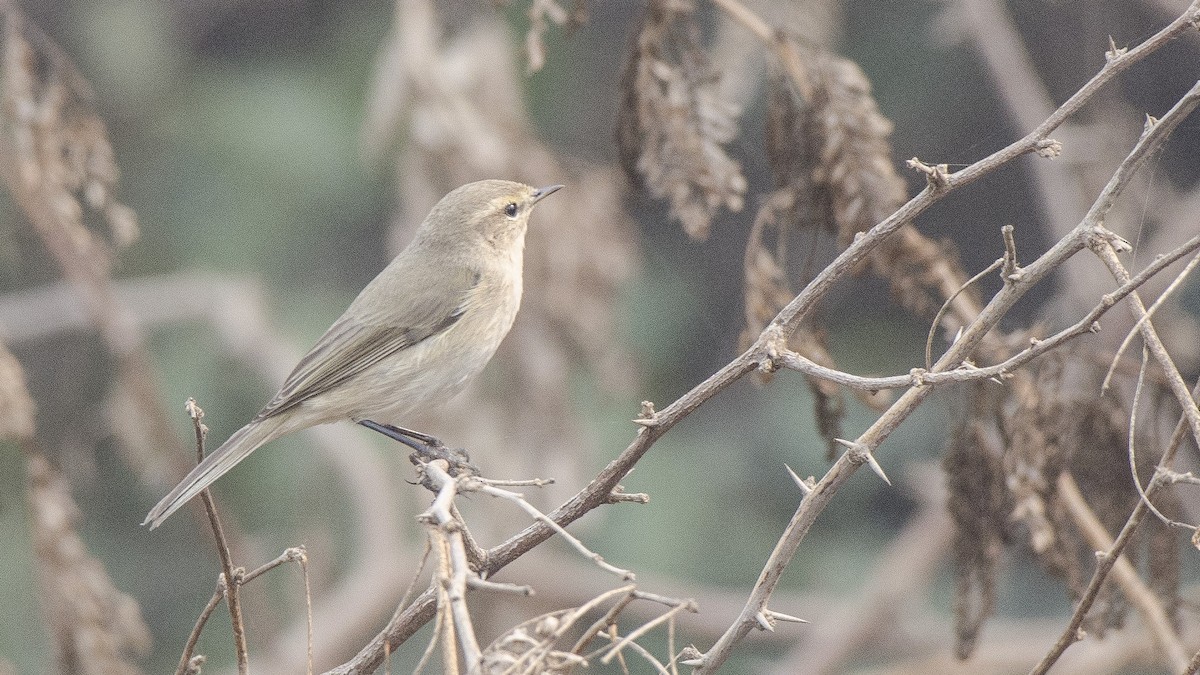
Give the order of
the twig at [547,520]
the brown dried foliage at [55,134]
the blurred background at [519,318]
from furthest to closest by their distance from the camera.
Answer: the blurred background at [519,318], the brown dried foliage at [55,134], the twig at [547,520]

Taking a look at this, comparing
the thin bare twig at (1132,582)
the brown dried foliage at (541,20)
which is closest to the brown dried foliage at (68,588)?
the brown dried foliage at (541,20)

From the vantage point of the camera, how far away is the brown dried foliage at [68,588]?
4.00m

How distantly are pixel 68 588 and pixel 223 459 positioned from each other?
2.17 ft

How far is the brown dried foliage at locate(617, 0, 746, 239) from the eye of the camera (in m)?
3.47

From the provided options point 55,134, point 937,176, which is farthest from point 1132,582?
point 55,134

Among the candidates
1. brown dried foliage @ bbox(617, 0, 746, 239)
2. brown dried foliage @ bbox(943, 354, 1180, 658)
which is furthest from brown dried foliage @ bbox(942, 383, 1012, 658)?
brown dried foliage @ bbox(617, 0, 746, 239)

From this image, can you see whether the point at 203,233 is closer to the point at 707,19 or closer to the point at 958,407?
the point at 707,19

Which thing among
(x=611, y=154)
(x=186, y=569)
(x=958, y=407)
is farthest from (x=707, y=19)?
(x=958, y=407)

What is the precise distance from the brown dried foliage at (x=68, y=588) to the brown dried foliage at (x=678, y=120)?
6.58 feet

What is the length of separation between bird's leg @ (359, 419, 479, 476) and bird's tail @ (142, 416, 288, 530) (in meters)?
0.42

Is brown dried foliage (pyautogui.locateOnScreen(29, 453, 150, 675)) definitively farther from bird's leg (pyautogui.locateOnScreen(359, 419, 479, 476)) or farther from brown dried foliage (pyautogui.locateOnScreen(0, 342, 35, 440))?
bird's leg (pyautogui.locateOnScreen(359, 419, 479, 476))

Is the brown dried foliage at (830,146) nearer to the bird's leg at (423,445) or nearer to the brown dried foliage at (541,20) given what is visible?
the brown dried foliage at (541,20)

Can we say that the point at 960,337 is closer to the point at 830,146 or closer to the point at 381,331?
the point at 830,146

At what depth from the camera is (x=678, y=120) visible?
353cm
